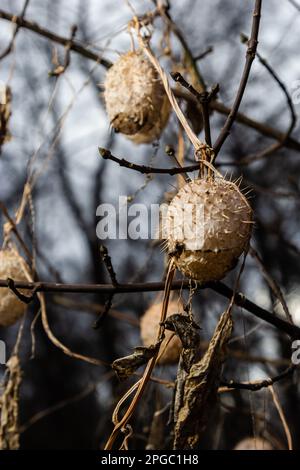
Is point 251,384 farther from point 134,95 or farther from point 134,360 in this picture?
point 134,95

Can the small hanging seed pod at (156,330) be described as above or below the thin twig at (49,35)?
below

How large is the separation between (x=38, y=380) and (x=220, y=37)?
19.5 feet

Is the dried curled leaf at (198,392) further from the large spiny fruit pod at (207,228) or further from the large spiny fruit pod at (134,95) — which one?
the large spiny fruit pod at (134,95)

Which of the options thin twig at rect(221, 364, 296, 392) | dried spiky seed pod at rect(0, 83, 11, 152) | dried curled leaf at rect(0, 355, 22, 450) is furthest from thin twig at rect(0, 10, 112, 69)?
thin twig at rect(221, 364, 296, 392)

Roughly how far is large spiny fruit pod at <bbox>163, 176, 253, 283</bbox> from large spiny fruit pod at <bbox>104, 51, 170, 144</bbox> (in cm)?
61

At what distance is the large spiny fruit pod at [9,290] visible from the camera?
6.41ft

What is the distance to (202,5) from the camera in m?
7.56

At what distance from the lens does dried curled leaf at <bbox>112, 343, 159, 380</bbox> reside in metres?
1.42

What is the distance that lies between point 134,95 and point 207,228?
0.72m

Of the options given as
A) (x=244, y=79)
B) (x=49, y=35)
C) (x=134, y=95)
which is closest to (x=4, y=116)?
(x=49, y=35)

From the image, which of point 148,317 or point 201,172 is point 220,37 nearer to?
point 148,317

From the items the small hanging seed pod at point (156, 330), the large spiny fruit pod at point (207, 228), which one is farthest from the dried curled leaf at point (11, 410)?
the large spiny fruit pod at point (207, 228)

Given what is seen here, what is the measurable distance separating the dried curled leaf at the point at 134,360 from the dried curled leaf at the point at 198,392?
2.8 inches
